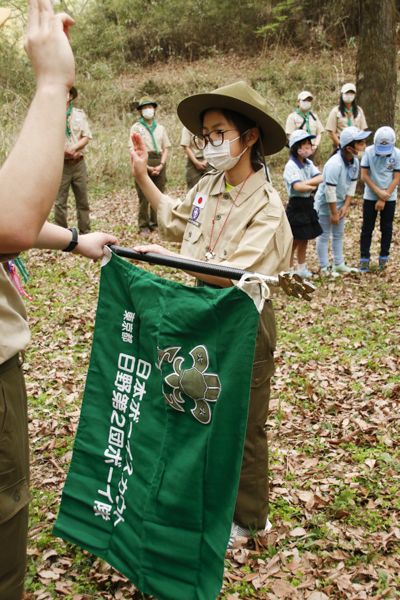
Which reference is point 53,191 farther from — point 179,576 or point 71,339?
point 71,339

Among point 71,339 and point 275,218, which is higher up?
point 275,218

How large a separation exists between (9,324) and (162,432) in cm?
93

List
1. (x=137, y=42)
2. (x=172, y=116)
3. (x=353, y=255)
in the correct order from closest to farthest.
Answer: (x=353, y=255) → (x=172, y=116) → (x=137, y=42)

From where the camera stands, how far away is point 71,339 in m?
6.12

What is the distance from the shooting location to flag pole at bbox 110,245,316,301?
1.87 metres

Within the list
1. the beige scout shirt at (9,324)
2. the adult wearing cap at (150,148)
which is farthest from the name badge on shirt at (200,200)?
the adult wearing cap at (150,148)

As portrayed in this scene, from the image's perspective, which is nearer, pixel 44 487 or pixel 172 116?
pixel 44 487

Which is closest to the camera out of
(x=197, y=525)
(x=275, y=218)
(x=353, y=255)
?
(x=197, y=525)

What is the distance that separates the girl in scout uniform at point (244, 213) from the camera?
8.54 ft

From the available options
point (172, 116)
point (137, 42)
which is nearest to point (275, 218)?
point (172, 116)

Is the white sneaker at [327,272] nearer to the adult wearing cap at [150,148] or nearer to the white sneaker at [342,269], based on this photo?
the white sneaker at [342,269]

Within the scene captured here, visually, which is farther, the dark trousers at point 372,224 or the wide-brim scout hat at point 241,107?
the dark trousers at point 372,224

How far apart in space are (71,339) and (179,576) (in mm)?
A: 4295

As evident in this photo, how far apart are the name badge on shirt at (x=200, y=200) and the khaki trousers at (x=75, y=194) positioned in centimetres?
665
